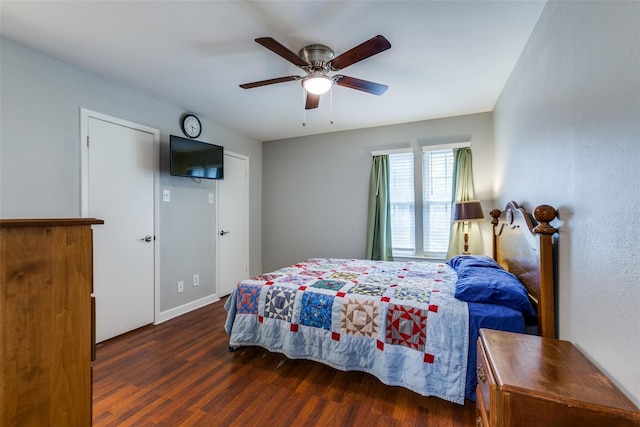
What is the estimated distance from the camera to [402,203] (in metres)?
3.94

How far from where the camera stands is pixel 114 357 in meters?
2.33

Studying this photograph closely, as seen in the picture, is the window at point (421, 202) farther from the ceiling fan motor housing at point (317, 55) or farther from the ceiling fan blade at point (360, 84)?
the ceiling fan motor housing at point (317, 55)

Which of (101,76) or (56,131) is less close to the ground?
(101,76)

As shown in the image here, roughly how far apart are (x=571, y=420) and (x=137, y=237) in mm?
3401

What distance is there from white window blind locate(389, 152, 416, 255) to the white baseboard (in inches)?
104

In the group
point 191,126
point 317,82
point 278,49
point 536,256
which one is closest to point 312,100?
point 317,82

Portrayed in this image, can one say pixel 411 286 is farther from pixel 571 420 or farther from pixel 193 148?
pixel 193 148

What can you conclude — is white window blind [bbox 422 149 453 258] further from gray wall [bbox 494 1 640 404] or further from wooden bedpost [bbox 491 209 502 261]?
gray wall [bbox 494 1 640 404]

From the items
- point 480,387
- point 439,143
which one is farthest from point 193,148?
point 480,387

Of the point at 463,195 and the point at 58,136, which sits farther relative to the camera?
the point at 463,195

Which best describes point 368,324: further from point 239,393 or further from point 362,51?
point 362,51

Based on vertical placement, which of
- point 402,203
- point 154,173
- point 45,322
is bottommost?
point 45,322

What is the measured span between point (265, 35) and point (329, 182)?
2.58 meters

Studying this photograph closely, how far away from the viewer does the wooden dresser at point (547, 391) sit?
85cm
